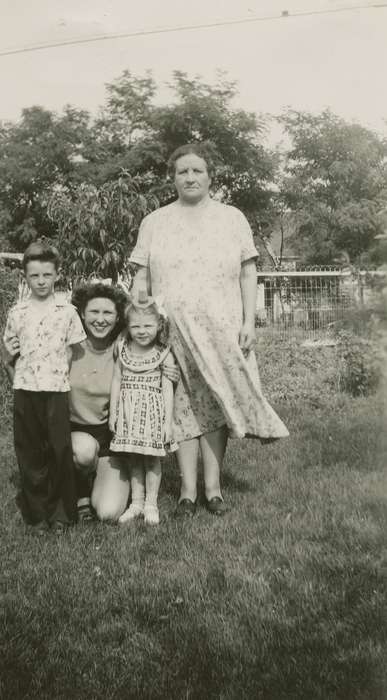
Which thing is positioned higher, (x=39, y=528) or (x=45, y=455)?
(x=45, y=455)

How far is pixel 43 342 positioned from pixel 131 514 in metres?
1.03

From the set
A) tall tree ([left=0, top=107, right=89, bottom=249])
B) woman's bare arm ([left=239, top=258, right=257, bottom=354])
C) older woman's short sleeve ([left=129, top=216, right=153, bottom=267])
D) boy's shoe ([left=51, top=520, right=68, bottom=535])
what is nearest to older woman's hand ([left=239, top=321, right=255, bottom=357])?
woman's bare arm ([left=239, top=258, right=257, bottom=354])

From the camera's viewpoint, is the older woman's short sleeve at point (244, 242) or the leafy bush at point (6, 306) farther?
the leafy bush at point (6, 306)

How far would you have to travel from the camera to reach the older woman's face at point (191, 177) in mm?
3705

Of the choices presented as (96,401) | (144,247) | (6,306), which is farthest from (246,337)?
(6,306)

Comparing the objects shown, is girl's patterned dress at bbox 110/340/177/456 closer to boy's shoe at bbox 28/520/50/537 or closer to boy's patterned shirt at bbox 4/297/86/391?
boy's patterned shirt at bbox 4/297/86/391

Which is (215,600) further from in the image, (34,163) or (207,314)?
(34,163)

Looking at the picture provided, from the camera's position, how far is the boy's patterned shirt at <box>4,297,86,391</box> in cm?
356

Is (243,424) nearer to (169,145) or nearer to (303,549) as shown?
(303,549)

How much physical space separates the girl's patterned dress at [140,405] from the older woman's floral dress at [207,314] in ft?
0.47

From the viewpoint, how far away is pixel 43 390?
3543mm

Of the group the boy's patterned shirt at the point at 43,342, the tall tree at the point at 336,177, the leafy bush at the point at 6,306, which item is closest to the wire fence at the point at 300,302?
the tall tree at the point at 336,177

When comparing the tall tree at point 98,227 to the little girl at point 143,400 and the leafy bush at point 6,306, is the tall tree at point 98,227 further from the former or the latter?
the little girl at point 143,400

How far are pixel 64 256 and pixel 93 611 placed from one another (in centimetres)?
473
